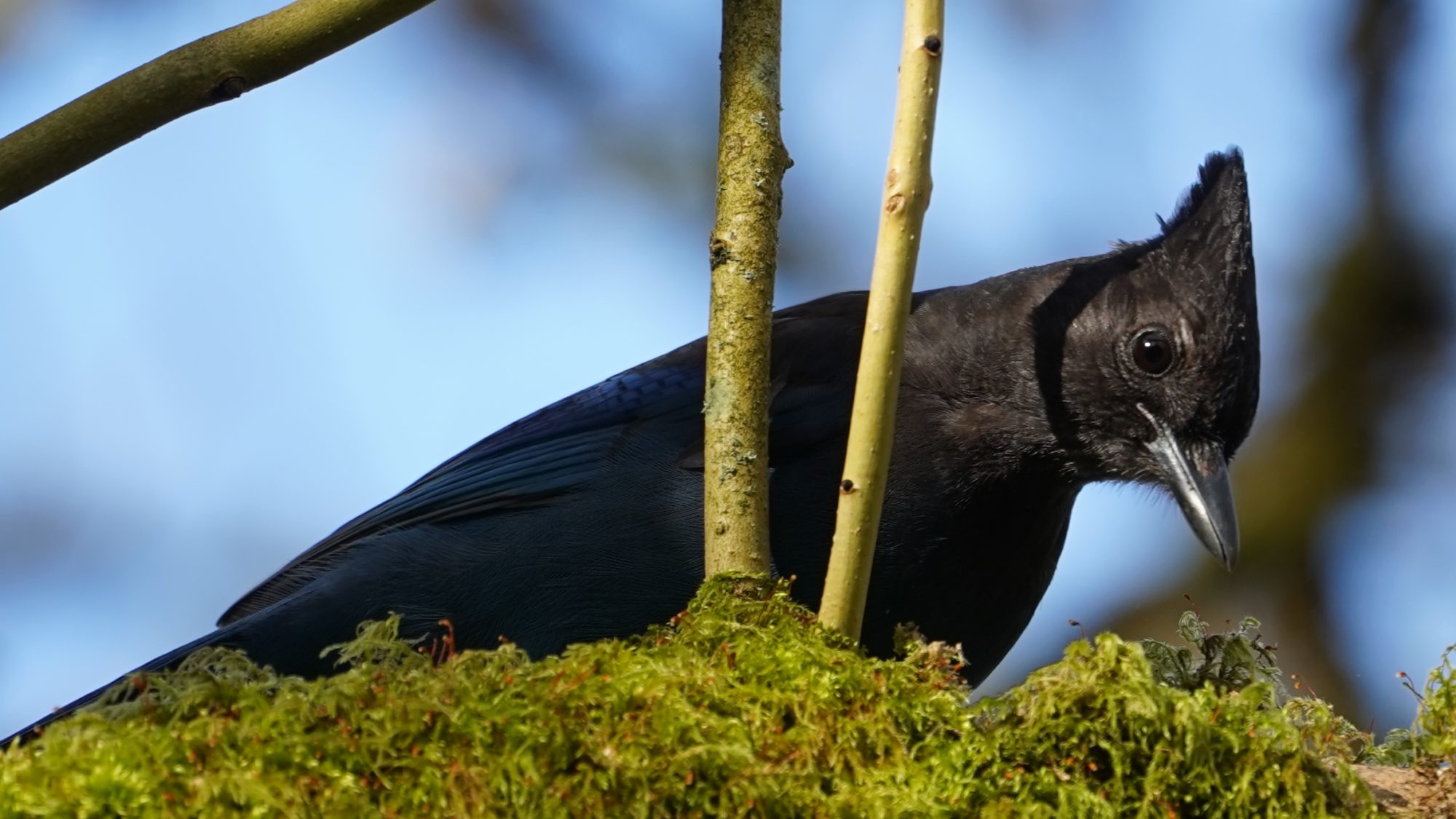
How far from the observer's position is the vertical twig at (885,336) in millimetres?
2732

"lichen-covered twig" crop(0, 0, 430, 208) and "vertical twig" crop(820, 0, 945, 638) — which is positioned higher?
"lichen-covered twig" crop(0, 0, 430, 208)

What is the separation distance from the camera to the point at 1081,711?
243 cm

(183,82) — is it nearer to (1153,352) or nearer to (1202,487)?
(1153,352)

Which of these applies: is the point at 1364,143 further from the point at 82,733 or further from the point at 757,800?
the point at 82,733

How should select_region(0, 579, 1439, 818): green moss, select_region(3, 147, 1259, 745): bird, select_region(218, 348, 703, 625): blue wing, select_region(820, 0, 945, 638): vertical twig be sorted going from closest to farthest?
select_region(0, 579, 1439, 818): green moss < select_region(820, 0, 945, 638): vertical twig < select_region(3, 147, 1259, 745): bird < select_region(218, 348, 703, 625): blue wing

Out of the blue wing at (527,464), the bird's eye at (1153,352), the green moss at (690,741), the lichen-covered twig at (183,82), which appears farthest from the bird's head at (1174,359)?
the lichen-covered twig at (183,82)

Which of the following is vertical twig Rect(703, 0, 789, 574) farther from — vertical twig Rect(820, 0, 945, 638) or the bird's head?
the bird's head

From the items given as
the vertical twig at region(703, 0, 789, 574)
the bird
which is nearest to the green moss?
the vertical twig at region(703, 0, 789, 574)

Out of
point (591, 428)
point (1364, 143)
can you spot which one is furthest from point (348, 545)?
point (1364, 143)

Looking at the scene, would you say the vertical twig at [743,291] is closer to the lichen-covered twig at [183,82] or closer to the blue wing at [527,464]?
the lichen-covered twig at [183,82]

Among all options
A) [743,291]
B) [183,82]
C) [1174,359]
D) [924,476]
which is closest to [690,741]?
[743,291]

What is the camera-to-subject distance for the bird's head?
3.93m

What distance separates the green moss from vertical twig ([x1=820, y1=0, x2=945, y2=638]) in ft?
0.44

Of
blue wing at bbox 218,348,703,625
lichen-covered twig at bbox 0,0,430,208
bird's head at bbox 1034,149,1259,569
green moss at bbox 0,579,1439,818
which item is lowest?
green moss at bbox 0,579,1439,818
